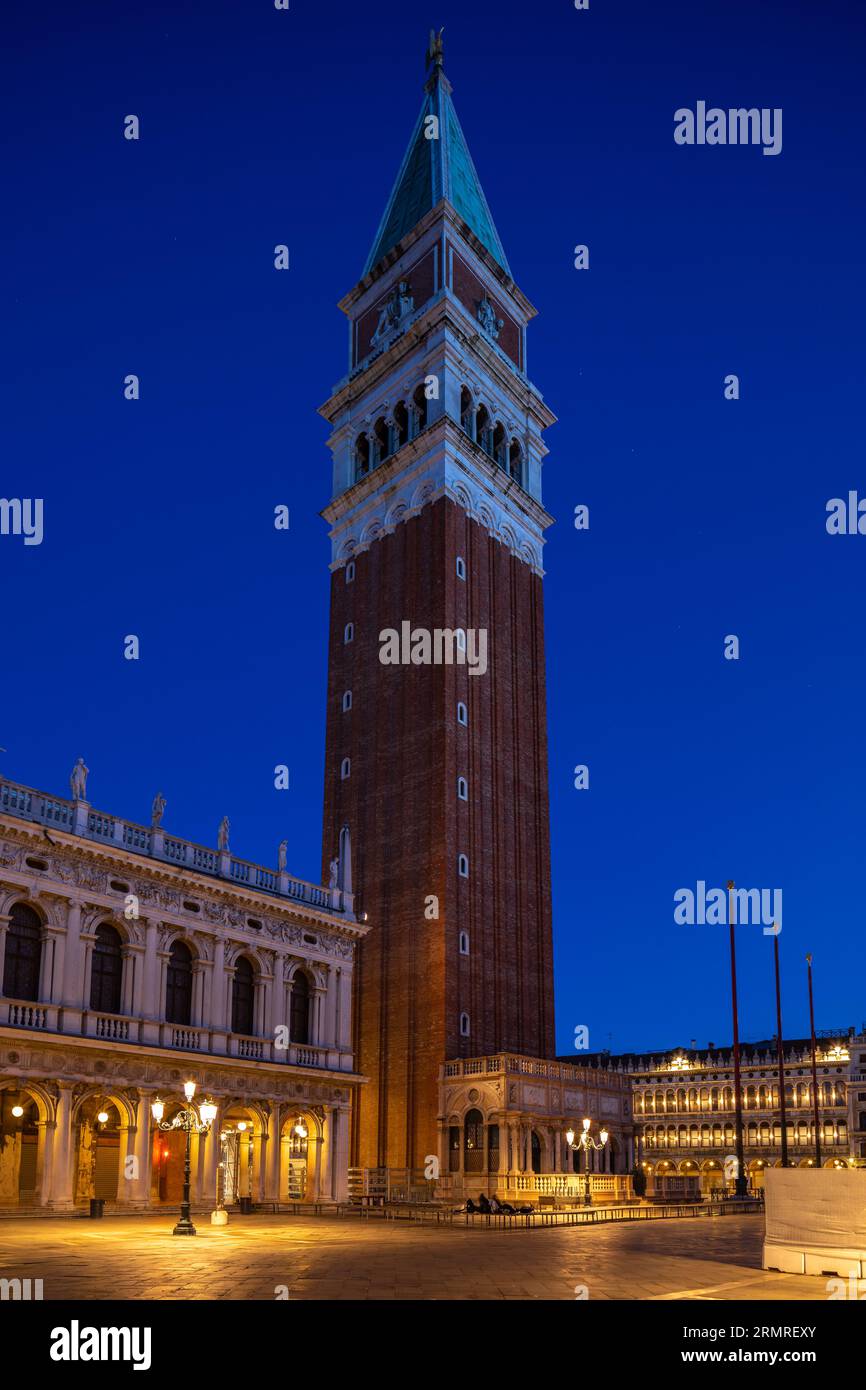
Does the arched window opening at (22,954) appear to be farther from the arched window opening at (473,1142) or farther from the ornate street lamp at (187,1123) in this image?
the arched window opening at (473,1142)

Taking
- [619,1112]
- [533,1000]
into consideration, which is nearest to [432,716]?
[533,1000]

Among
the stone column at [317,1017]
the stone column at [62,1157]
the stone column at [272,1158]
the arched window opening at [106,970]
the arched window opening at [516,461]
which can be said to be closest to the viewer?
the stone column at [62,1157]

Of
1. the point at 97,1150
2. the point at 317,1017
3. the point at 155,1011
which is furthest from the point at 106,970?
the point at 317,1017

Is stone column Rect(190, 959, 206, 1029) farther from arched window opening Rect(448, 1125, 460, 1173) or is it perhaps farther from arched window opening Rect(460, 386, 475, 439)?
arched window opening Rect(460, 386, 475, 439)

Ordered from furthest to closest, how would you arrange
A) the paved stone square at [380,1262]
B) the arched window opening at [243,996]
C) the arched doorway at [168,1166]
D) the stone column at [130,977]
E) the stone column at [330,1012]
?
1. the stone column at [330,1012]
2. the arched window opening at [243,996]
3. the arched doorway at [168,1166]
4. the stone column at [130,977]
5. the paved stone square at [380,1262]

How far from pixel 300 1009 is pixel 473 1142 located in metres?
11.6

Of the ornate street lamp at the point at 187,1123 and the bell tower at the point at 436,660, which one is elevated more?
the bell tower at the point at 436,660

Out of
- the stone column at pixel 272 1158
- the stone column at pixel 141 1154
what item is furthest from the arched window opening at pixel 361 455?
the stone column at pixel 141 1154

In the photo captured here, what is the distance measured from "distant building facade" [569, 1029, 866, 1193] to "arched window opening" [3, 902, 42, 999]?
89287 millimetres

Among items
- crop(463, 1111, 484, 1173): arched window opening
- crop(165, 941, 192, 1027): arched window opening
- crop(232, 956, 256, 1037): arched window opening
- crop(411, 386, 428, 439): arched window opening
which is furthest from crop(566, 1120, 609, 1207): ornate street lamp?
crop(411, 386, 428, 439): arched window opening

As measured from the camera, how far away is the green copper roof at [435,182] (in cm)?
8319

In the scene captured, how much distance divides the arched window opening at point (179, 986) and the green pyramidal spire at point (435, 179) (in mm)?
54317

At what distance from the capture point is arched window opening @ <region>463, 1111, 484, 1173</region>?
5706 cm
